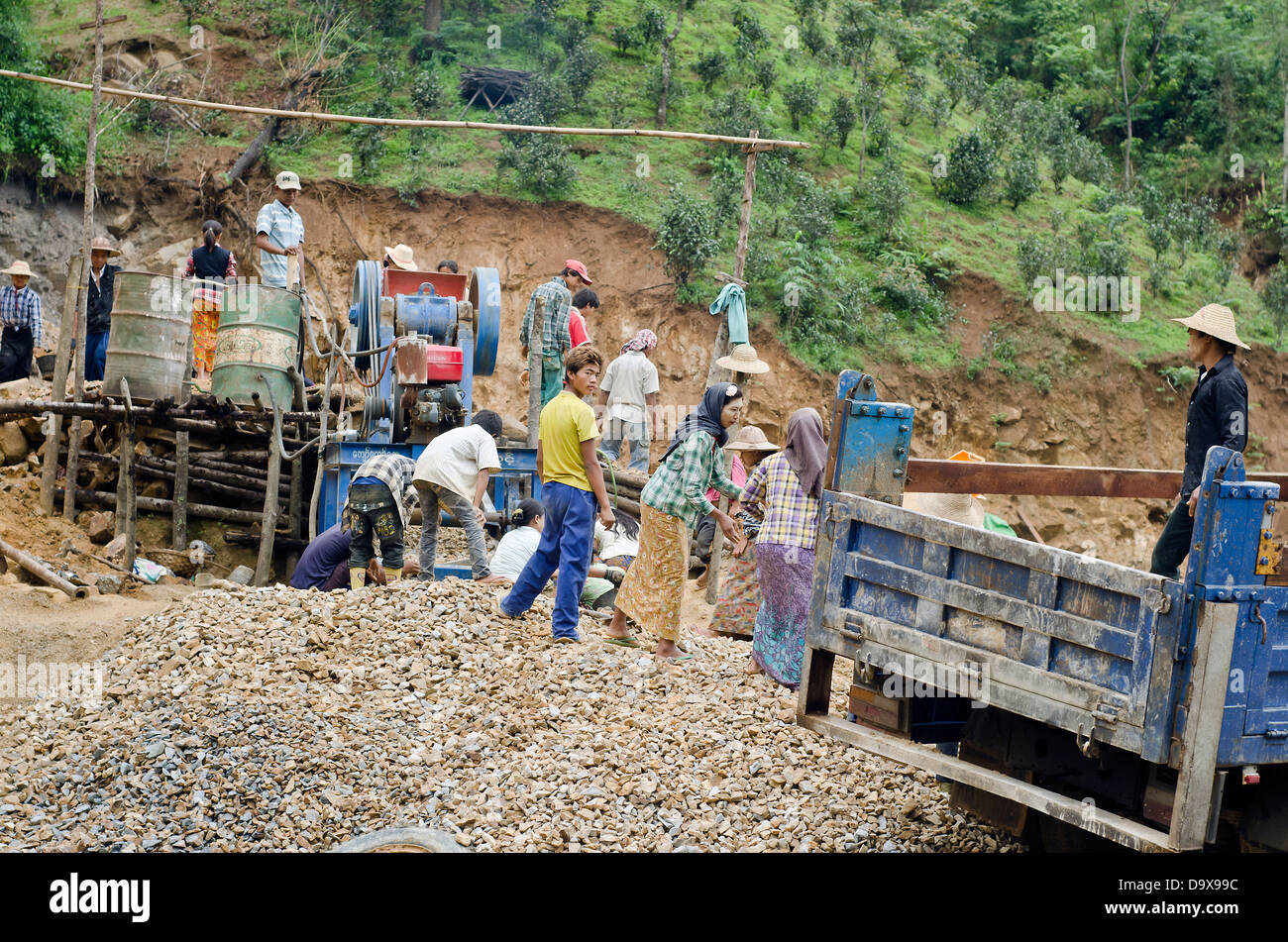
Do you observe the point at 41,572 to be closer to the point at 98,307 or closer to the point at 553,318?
the point at 98,307

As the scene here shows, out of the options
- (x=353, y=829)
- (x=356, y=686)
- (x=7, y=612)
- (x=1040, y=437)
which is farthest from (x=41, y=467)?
(x=1040, y=437)

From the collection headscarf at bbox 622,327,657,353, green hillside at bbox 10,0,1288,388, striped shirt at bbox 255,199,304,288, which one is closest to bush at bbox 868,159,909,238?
green hillside at bbox 10,0,1288,388

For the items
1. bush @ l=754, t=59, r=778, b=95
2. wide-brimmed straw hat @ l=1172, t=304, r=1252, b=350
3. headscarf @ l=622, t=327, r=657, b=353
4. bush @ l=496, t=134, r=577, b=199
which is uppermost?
bush @ l=754, t=59, r=778, b=95

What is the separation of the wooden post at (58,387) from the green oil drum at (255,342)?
1.35 m

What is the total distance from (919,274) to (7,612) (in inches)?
481

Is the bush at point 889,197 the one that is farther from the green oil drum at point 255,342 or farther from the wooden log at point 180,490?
the wooden log at point 180,490

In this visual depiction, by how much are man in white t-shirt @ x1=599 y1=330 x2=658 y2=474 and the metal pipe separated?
15.2 ft

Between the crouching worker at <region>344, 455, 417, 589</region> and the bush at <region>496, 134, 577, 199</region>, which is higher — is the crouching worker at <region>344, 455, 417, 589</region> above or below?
below

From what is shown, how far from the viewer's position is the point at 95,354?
457 inches

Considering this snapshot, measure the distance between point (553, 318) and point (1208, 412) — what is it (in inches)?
235

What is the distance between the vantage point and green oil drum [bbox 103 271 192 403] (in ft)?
32.3

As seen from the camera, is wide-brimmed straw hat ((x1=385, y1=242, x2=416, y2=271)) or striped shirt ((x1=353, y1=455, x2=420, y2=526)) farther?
wide-brimmed straw hat ((x1=385, y1=242, x2=416, y2=271))

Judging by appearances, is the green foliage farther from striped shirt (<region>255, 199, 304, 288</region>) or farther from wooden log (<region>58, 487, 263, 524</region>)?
wooden log (<region>58, 487, 263, 524</region>)

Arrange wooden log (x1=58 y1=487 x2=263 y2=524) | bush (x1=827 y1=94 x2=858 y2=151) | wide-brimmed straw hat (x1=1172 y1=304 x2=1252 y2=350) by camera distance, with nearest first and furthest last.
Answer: wide-brimmed straw hat (x1=1172 y1=304 x2=1252 y2=350) < wooden log (x1=58 y1=487 x2=263 y2=524) < bush (x1=827 y1=94 x2=858 y2=151)
